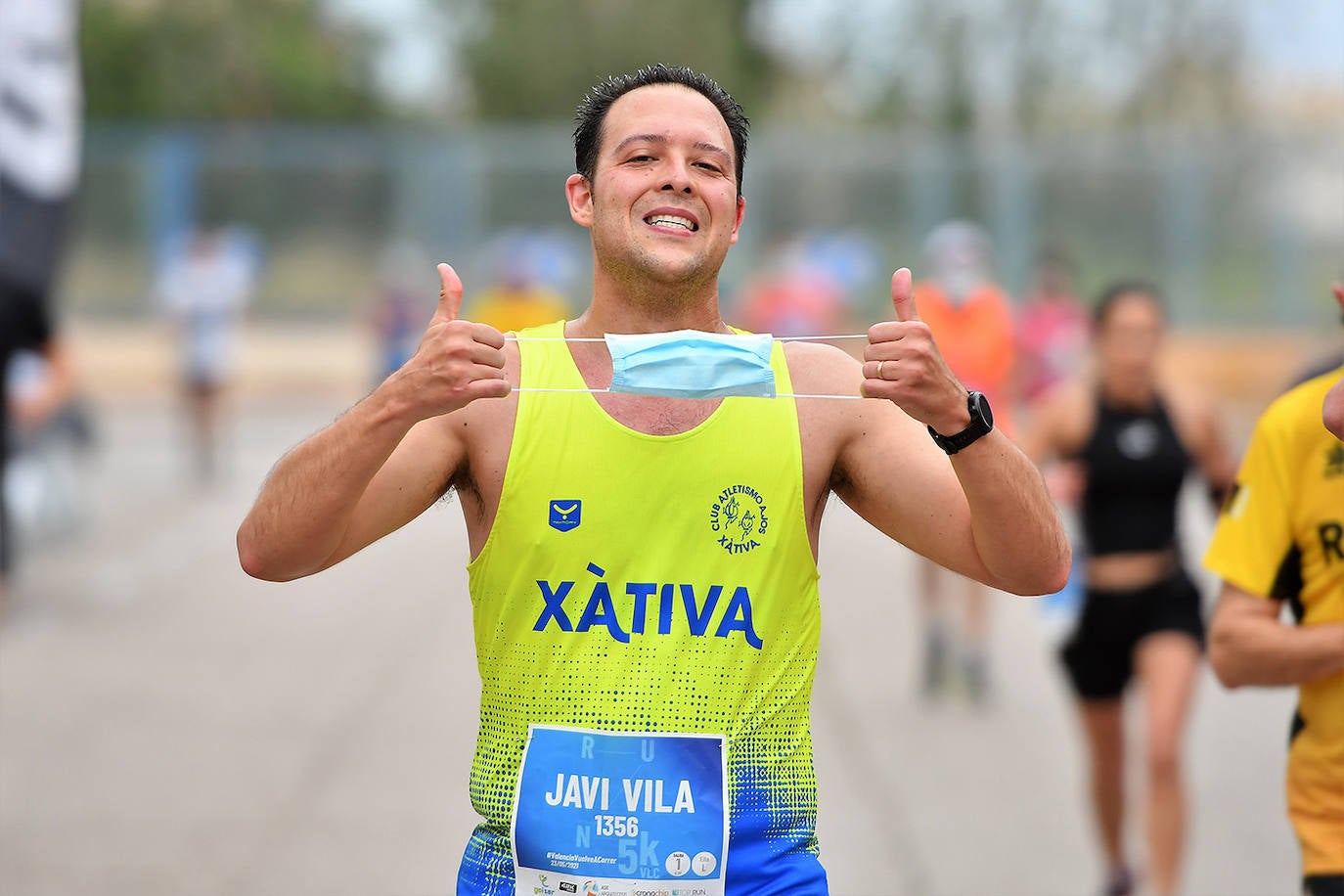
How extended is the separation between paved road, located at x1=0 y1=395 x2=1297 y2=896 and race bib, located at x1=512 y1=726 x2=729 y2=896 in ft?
10.1

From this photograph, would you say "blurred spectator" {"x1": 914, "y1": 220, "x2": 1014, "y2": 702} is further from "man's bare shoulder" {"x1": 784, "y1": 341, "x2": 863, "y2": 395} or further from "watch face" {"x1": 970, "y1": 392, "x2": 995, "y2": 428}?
"watch face" {"x1": 970, "y1": 392, "x2": 995, "y2": 428}

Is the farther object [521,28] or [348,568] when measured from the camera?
[521,28]

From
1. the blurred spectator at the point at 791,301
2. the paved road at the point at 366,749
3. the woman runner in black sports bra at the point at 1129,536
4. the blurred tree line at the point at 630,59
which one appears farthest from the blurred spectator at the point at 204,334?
the blurred tree line at the point at 630,59

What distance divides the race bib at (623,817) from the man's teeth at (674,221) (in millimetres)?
854

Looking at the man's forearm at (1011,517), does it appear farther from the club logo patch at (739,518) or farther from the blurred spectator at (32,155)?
the blurred spectator at (32,155)

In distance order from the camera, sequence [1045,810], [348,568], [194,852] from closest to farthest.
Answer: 1. [194,852]
2. [1045,810]
3. [348,568]

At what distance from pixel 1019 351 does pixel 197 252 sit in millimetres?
7901

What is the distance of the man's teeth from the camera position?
2959 millimetres

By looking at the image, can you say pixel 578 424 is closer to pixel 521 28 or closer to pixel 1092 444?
pixel 1092 444

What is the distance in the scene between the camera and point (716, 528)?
289cm

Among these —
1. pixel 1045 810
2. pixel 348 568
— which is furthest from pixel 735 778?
A: pixel 348 568

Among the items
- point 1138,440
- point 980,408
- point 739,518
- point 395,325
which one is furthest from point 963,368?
point 395,325

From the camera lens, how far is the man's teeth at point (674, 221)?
116 inches

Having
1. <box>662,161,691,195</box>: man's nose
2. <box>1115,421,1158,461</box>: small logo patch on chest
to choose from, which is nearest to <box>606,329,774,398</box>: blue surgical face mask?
<box>662,161,691,195</box>: man's nose
